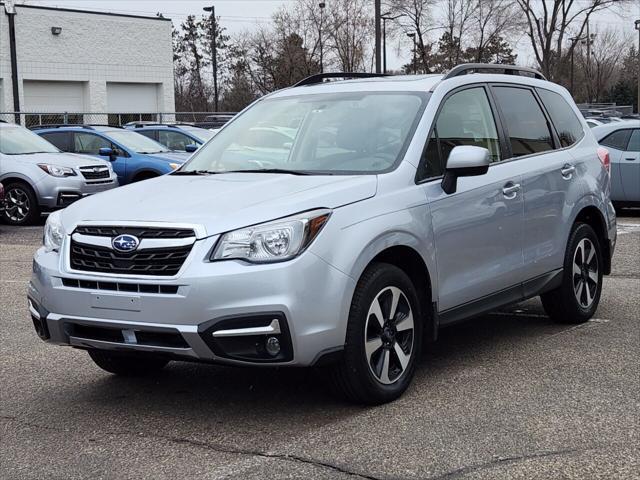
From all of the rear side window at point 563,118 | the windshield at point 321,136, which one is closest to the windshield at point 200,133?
the rear side window at point 563,118

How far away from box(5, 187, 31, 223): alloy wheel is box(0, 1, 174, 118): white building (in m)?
21.3

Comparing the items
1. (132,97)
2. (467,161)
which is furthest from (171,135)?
(132,97)

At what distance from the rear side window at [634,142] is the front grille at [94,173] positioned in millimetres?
8650

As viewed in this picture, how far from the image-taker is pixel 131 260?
4.48m

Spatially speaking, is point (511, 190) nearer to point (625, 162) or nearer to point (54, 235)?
point (54, 235)

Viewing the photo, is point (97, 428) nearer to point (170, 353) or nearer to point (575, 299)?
point (170, 353)

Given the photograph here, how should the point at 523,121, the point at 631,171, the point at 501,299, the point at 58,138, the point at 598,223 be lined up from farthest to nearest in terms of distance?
1. the point at 58,138
2. the point at 631,171
3. the point at 598,223
4. the point at 523,121
5. the point at 501,299

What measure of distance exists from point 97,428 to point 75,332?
498mm

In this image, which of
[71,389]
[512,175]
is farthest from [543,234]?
[71,389]

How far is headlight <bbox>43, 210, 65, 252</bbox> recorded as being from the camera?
193 inches

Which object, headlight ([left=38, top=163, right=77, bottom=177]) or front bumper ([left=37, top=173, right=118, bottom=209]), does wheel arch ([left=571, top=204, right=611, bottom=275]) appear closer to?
front bumper ([left=37, top=173, right=118, bottom=209])

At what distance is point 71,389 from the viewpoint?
547cm

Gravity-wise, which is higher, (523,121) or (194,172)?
(523,121)

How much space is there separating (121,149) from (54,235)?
42.6 feet
